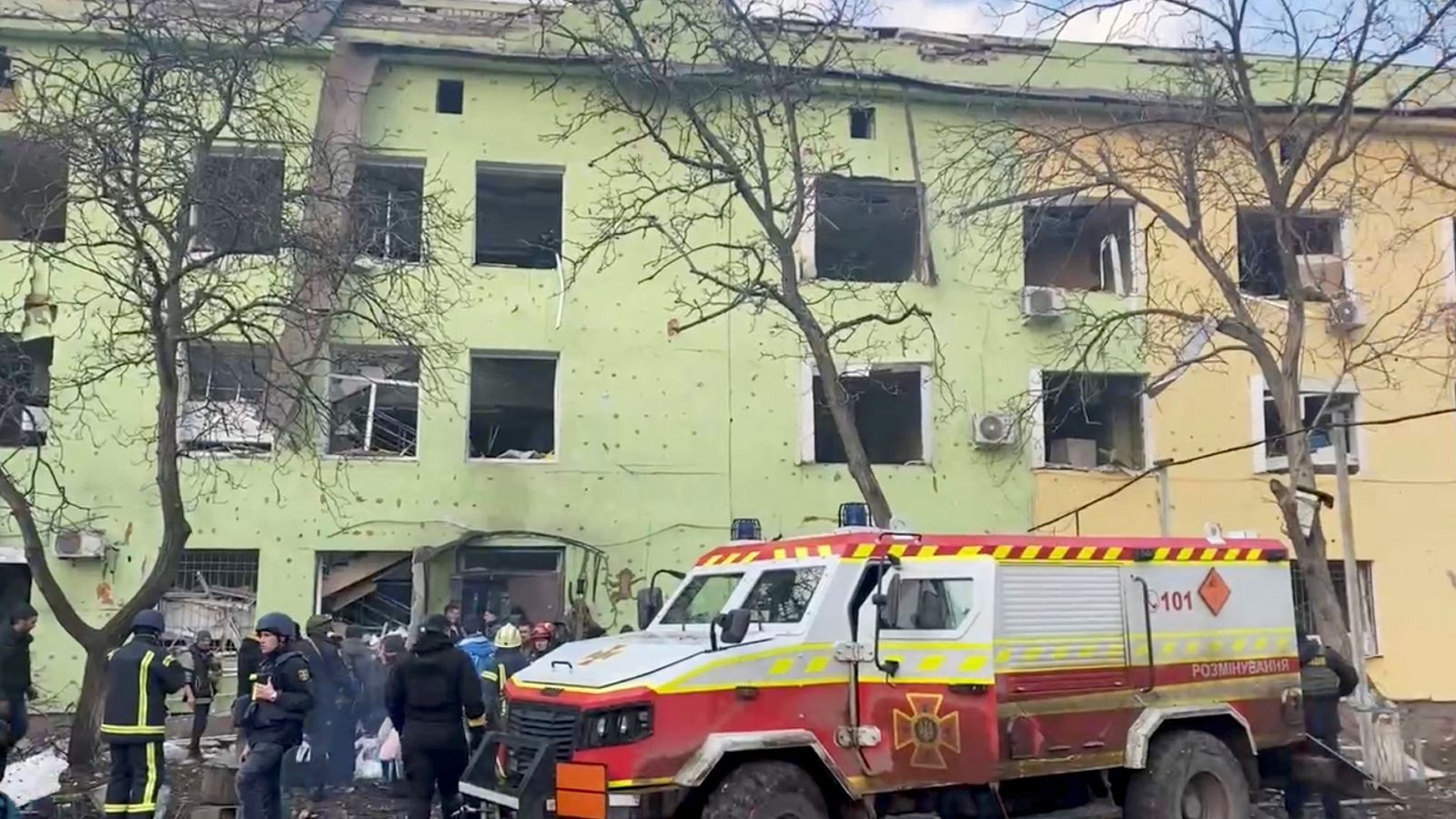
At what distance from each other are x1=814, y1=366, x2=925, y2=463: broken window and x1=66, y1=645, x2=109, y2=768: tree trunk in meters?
9.20

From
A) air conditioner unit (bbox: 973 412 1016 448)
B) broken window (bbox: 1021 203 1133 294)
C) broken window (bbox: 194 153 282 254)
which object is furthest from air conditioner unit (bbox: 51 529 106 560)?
broken window (bbox: 1021 203 1133 294)

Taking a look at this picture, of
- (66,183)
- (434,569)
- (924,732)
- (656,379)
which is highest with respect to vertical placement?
(66,183)

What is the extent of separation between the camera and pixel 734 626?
7027mm

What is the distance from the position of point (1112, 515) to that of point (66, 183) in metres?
13.7

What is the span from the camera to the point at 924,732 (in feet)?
24.6

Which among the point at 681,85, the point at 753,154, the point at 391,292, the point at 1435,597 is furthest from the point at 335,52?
the point at 1435,597

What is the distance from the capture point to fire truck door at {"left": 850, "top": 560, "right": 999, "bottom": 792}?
24.3 ft

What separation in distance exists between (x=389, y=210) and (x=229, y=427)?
3.29 m

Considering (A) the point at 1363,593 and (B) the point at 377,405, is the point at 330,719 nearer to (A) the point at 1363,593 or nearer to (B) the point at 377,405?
(B) the point at 377,405

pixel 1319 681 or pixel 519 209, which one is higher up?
pixel 519 209

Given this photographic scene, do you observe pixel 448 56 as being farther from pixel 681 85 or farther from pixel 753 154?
pixel 753 154

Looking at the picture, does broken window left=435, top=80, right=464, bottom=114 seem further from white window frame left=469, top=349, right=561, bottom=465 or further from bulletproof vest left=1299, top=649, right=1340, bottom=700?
bulletproof vest left=1299, top=649, right=1340, bottom=700

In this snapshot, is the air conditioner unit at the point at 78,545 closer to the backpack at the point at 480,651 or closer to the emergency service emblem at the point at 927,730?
the backpack at the point at 480,651

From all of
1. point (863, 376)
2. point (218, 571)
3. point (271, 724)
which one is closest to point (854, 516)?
point (271, 724)
